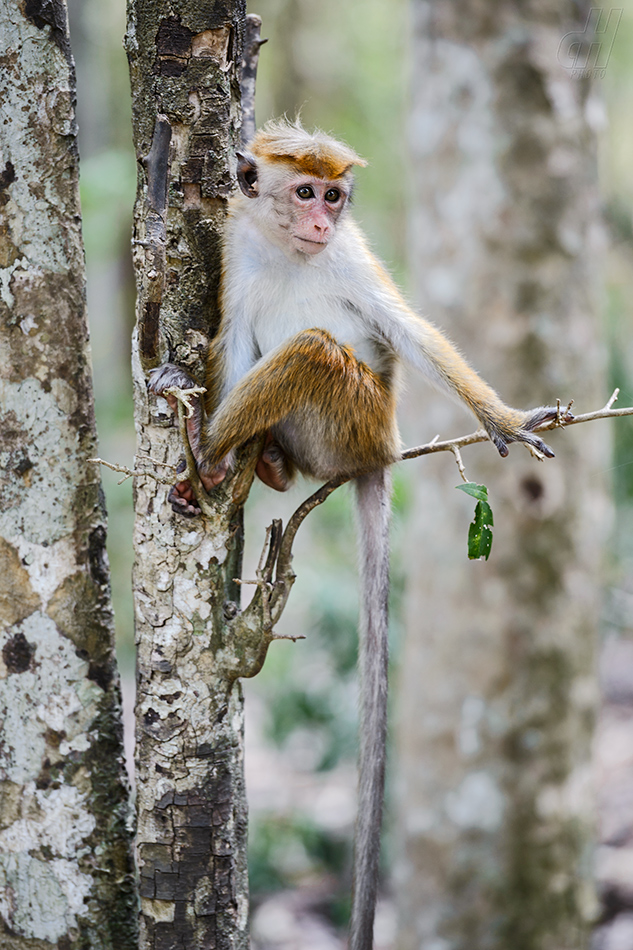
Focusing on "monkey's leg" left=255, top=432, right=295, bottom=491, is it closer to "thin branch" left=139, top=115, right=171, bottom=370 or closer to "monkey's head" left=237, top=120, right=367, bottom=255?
"monkey's head" left=237, top=120, right=367, bottom=255

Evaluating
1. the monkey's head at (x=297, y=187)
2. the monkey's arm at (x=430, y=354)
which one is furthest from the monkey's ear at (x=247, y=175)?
the monkey's arm at (x=430, y=354)

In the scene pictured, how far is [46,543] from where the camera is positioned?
2.16m

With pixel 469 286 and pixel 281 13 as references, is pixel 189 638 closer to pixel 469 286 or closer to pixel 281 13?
pixel 469 286

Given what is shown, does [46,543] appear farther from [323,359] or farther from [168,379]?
[323,359]

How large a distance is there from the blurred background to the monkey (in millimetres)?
346

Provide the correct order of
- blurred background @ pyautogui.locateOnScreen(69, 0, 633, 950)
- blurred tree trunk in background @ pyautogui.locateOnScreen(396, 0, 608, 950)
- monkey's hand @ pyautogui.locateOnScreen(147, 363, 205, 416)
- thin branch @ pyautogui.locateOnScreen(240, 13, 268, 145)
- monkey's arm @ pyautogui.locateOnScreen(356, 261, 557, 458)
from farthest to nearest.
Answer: blurred background @ pyautogui.locateOnScreen(69, 0, 633, 950) < blurred tree trunk in background @ pyautogui.locateOnScreen(396, 0, 608, 950) < monkey's arm @ pyautogui.locateOnScreen(356, 261, 557, 458) < thin branch @ pyautogui.locateOnScreen(240, 13, 268, 145) < monkey's hand @ pyautogui.locateOnScreen(147, 363, 205, 416)

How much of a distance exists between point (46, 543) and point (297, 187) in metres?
1.36

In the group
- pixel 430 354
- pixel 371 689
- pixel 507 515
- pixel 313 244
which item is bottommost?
pixel 371 689

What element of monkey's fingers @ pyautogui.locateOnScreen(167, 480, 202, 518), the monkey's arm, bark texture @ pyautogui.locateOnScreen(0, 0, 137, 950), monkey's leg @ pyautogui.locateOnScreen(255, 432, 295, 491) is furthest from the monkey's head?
monkey's fingers @ pyautogui.locateOnScreen(167, 480, 202, 518)

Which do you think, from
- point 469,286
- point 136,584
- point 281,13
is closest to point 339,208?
point 136,584

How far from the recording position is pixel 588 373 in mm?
4637

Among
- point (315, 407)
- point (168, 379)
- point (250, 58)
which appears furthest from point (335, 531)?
point (168, 379)

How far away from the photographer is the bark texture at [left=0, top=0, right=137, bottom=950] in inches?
82.7

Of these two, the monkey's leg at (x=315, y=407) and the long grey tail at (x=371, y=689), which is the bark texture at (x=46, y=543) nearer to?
the monkey's leg at (x=315, y=407)
